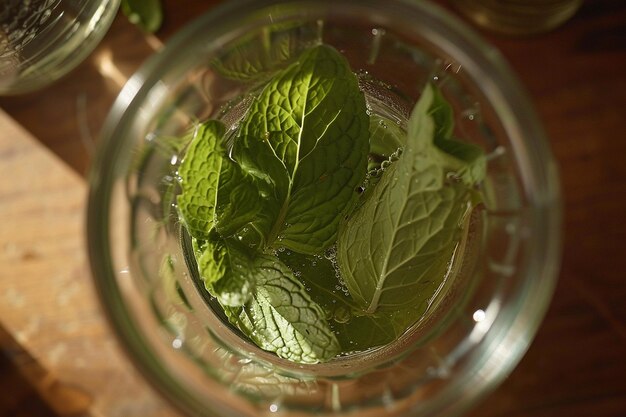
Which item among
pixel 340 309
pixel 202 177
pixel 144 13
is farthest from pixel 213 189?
pixel 144 13

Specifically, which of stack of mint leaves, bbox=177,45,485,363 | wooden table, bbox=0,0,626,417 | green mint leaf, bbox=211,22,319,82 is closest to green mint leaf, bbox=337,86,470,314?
stack of mint leaves, bbox=177,45,485,363

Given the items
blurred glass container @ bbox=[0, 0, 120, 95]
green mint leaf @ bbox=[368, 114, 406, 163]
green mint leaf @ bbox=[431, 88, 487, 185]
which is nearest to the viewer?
green mint leaf @ bbox=[431, 88, 487, 185]

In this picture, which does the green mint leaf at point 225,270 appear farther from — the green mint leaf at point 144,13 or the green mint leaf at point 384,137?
the green mint leaf at point 144,13

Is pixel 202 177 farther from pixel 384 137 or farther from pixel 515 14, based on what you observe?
pixel 515 14

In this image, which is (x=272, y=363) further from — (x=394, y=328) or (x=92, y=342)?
(x=92, y=342)

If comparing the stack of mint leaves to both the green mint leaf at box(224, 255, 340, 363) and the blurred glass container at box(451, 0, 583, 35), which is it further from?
the blurred glass container at box(451, 0, 583, 35)

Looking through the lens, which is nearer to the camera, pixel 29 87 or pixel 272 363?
pixel 272 363

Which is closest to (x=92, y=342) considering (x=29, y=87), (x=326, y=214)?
(x=29, y=87)
